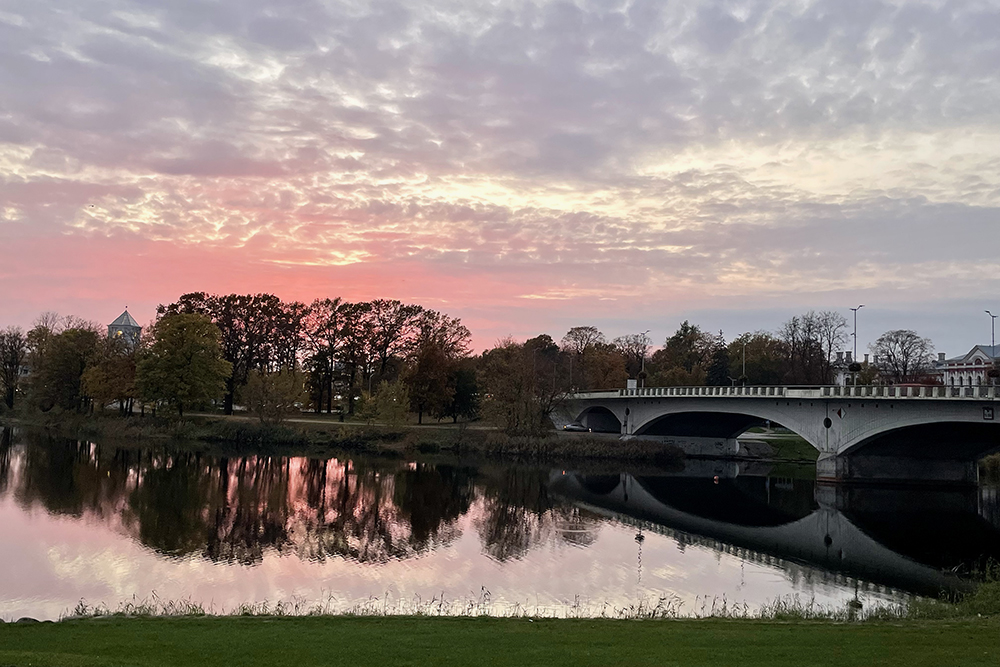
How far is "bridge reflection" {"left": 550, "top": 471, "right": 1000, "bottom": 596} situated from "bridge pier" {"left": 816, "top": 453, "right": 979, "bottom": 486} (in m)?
1.63

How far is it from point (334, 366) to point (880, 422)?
6327cm

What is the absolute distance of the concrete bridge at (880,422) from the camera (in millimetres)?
52344

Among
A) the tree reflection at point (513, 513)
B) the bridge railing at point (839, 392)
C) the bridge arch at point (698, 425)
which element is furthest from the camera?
the bridge arch at point (698, 425)

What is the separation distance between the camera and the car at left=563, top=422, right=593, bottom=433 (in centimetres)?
8900

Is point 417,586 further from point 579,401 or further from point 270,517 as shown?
point 579,401

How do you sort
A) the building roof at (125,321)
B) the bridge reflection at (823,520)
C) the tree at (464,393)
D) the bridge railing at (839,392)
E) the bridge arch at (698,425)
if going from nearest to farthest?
the bridge reflection at (823,520) → the bridge railing at (839,392) → the bridge arch at (698,425) → the tree at (464,393) → the building roof at (125,321)

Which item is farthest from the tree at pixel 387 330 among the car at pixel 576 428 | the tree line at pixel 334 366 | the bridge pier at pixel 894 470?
the bridge pier at pixel 894 470

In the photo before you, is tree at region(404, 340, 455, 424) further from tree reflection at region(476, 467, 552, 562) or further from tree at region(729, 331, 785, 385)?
tree at region(729, 331, 785, 385)

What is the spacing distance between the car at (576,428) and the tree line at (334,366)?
4758 millimetres

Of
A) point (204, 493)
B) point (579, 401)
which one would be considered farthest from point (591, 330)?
point (204, 493)

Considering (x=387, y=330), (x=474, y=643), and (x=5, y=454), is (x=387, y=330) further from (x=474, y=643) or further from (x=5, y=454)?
(x=474, y=643)

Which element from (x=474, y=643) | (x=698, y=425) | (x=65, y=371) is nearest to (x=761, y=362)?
(x=698, y=425)

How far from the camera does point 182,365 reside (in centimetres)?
7825

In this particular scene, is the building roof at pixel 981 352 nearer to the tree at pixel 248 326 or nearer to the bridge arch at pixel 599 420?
the bridge arch at pixel 599 420
